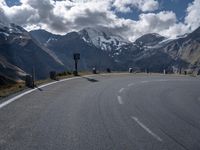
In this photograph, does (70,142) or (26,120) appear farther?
(26,120)

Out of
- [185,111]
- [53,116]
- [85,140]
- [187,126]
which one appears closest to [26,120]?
[53,116]

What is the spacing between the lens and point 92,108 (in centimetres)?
1330

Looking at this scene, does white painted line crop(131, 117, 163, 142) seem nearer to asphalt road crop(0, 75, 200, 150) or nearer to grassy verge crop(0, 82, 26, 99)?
asphalt road crop(0, 75, 200, 150)

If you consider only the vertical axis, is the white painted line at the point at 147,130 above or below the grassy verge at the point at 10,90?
below

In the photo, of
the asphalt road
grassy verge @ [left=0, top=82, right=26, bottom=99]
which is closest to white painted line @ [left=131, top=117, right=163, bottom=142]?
the asphalt road

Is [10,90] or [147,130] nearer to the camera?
[147,130]

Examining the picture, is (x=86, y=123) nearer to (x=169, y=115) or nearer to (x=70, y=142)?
(x=70, y=142)

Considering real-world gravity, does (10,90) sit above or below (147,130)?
above

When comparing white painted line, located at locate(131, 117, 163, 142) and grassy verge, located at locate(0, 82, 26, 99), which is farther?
grassy verge, located at locate(0, 82, 26, 99)

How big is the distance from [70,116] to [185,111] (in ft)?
14.8

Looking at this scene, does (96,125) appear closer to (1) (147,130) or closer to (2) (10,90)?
(1) (147,130)

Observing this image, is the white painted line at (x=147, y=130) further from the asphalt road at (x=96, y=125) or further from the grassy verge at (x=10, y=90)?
the grassy verge at (x=10, y=90)

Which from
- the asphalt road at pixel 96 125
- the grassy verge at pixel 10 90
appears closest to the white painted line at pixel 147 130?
the asphalt road at pixel 96 125

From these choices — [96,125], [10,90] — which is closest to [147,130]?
[96,125]
